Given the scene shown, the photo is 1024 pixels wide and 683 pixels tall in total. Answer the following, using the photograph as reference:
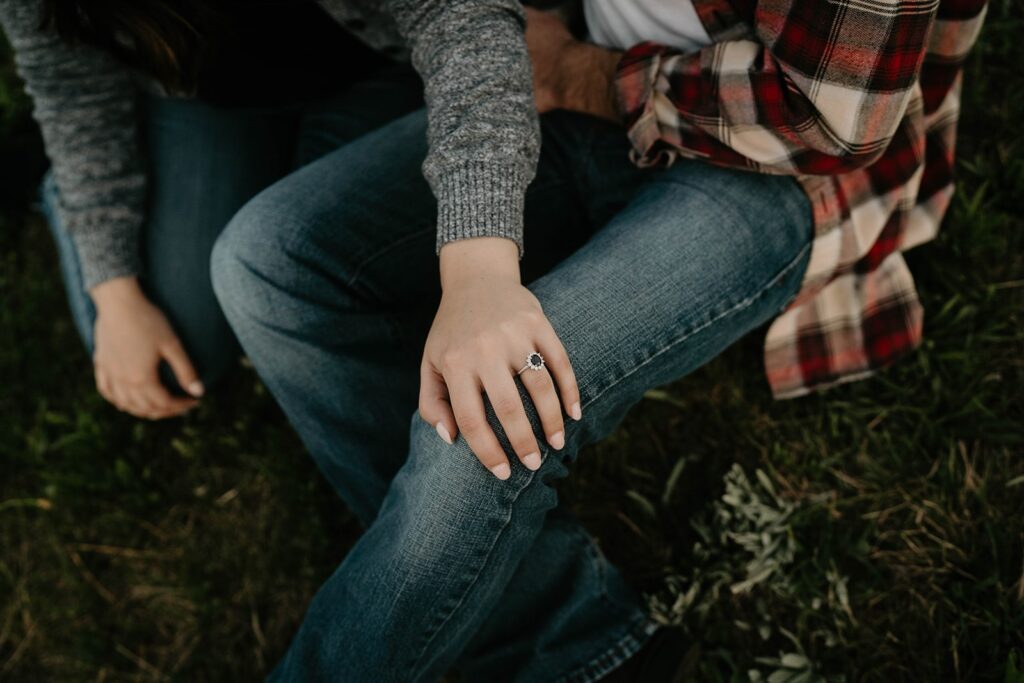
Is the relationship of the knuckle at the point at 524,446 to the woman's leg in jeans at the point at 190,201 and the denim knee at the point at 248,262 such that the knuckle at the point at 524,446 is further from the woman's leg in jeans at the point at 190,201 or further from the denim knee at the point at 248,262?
the woman's leg in jeans at the point at 190,201

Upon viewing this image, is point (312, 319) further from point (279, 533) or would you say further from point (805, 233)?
point (805, 233)

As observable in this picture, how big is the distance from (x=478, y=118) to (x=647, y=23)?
0.44 m

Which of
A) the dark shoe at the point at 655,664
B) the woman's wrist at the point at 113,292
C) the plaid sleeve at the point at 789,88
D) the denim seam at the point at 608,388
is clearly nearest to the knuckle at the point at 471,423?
the denim seam at the point at 608,388

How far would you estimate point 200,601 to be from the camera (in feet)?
6.26

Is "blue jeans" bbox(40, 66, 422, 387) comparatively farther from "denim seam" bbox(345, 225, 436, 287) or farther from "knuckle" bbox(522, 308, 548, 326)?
"knuckle" bbox(522, 308, 548, 326)

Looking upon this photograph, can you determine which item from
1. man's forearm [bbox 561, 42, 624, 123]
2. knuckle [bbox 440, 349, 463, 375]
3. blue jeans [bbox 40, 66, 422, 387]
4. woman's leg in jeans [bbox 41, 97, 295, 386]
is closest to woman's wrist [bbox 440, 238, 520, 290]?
knuckle [bbox 440, 349, 463, 375]

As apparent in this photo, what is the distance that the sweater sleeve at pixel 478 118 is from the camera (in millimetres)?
1163

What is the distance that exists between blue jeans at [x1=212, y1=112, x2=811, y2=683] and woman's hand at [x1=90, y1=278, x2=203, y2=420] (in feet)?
1.38

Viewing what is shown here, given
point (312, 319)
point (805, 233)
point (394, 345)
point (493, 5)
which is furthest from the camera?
point (394, 345)

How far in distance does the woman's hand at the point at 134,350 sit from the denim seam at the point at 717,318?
1.16m

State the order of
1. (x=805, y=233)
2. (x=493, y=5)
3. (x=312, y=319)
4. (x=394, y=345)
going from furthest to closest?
(x=394, y=345) < (x=312, y=319) < (x=805, y=233) < (x=493, y=5)

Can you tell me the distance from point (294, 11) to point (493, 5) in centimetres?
57

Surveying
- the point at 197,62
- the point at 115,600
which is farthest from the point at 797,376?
the point at 115,600

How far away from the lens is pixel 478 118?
1172mm
